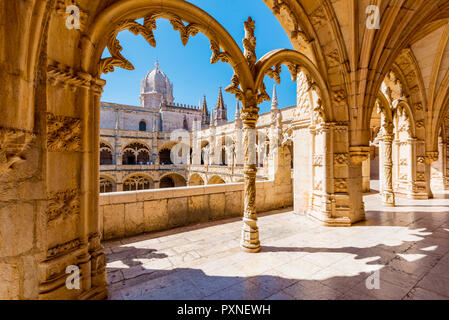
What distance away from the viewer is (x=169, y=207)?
4.07 meters

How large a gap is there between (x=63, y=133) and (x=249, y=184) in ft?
8.04

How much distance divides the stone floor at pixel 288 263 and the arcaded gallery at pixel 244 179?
0.07 feet

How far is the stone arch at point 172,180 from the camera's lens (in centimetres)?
2939

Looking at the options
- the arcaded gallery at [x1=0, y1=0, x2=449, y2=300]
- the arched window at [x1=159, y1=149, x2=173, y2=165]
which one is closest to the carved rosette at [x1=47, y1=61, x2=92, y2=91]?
the arcaded gallery at [x1=0, y1=0, x2=449, y2=300]

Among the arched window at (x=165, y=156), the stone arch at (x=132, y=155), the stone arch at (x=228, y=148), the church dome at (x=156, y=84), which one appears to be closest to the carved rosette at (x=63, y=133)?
the stone arch at (x=228, y=148)

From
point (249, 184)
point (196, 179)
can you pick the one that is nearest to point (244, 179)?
point (249, 184)

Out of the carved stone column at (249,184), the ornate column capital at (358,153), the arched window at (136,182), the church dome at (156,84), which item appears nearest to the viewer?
the carved stone column at (249,184)

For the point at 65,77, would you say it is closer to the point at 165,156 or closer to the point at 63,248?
the point at 63,248

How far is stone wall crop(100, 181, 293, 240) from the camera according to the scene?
3506mm
